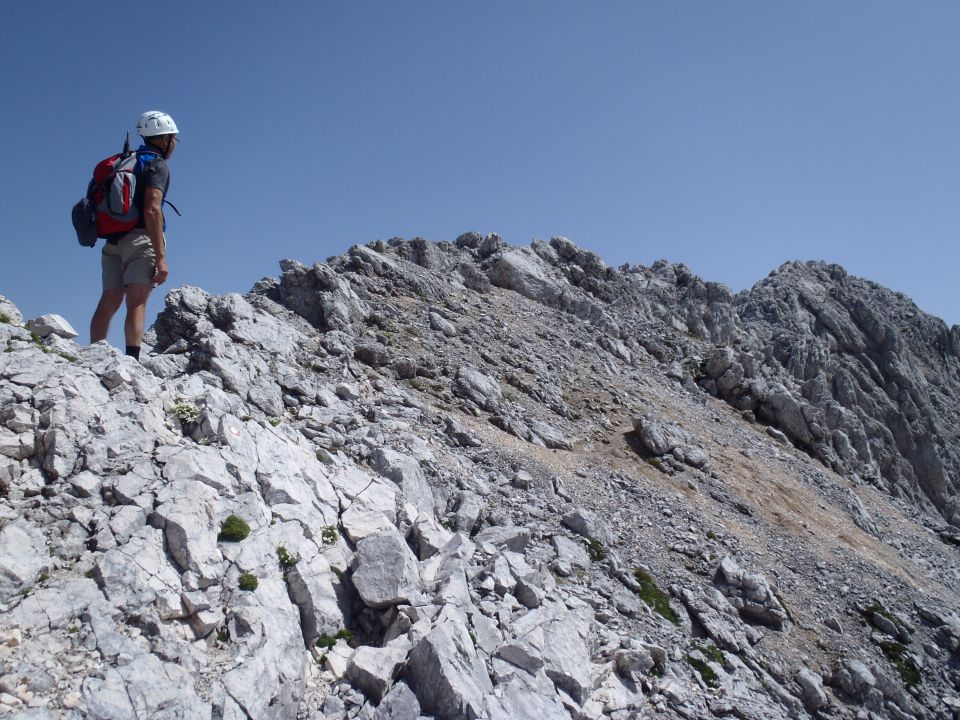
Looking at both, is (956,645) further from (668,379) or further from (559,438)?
(668,379)

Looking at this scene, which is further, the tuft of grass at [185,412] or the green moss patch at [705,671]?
the green moss patch at [705,671]

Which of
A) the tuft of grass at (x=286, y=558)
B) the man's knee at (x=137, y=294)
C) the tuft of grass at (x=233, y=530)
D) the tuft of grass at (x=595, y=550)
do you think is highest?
the man's knee at (x=137, y=294)

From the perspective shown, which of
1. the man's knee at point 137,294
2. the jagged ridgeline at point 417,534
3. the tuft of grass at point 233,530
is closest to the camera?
the jagged ridgeline at point 417,534

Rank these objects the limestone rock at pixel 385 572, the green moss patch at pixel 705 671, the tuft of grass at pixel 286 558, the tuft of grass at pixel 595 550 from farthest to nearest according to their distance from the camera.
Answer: the tuft of grass at pixel 595 550, the green moss patch at pixel 705 671, the limestone rock at pixel 385 572, the tuft of grass at pixel 286 558

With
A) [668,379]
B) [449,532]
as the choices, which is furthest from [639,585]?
[668,379]

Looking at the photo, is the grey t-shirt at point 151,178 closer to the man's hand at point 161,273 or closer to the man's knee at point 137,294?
the man's hand at point 161,273

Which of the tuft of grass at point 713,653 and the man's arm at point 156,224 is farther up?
the man's arm at point 156,224

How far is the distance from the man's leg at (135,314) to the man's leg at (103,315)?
26.3 inches

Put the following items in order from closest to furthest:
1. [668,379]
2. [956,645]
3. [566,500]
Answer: [566,500], [956,645], [668,379]

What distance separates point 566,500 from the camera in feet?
69.5

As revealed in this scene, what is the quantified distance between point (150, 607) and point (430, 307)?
25.9 m

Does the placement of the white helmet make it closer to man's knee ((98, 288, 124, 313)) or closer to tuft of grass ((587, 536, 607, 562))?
man's knee ((98, 288, 124, 313))

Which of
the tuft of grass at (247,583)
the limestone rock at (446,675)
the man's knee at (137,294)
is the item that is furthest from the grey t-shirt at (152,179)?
the limestone rock at (446,675)

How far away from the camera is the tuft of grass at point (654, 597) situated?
1785 cm
